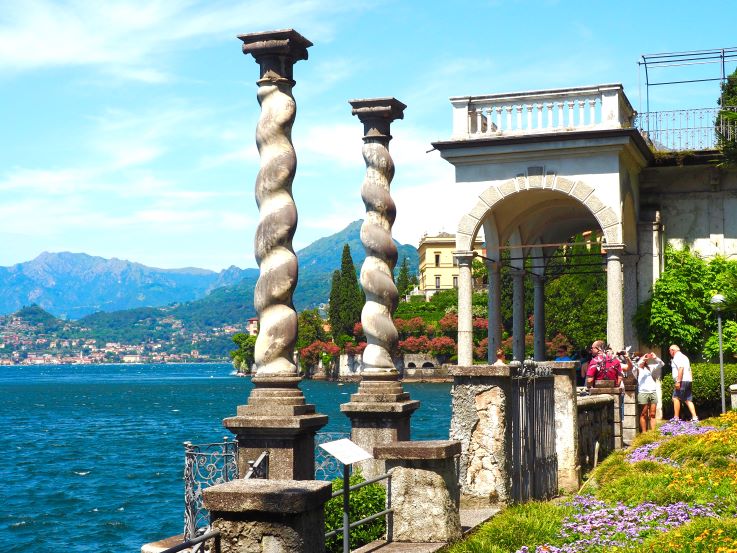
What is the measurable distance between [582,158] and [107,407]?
82766 millimetres

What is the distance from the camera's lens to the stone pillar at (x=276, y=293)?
1023cm

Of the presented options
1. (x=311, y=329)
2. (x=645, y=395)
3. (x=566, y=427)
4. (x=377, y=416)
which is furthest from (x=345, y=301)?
(x=566, y=427)

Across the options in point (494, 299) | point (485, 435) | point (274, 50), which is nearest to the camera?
point (485, 435)

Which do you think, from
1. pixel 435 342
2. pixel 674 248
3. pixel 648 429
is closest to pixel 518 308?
pixel 674 248

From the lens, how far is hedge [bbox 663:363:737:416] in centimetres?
2088

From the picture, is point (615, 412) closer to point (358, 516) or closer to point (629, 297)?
point (358, 516)

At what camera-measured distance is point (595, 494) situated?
10.8m

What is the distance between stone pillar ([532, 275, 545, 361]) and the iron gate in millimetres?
15340

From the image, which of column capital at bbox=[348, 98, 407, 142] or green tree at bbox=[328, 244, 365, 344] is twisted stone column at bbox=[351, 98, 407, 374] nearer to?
column capital at bbox=[348, 98, 407, 142]

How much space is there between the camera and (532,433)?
1080 centimetres

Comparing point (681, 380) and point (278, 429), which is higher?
point (681, 380)

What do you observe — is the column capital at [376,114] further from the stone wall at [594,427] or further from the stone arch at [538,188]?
the stone arch at [538,188]

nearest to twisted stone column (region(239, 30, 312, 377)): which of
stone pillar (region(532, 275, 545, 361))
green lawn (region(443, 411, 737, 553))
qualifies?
green lawn (region(443, 411, 737, 553))

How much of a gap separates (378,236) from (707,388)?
1027 cm
